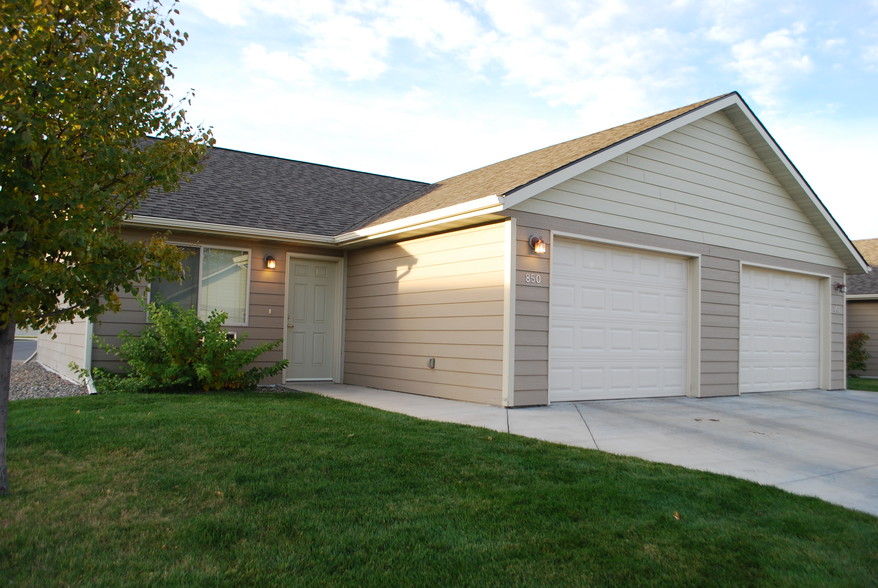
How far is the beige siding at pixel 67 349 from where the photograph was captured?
9125 millimetres

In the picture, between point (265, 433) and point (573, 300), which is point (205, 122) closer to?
point (265, 433)

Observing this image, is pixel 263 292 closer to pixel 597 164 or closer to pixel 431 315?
pixel 431 315

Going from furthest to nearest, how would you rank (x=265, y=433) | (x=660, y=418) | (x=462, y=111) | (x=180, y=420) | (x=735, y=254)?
(x=462, y=111) < (x=735, y=254) < (x=660, y=418) < (x=180, y=420) < (x=265, y=433)

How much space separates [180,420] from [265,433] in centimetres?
100

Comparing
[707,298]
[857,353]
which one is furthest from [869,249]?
[707,298]

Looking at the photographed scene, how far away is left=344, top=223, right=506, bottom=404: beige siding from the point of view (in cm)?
792

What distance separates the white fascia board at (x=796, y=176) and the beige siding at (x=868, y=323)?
6.85 meters

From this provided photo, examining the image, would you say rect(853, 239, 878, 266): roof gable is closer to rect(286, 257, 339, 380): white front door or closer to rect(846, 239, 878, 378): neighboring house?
rect(846, 239, 878, 378): neighboring house

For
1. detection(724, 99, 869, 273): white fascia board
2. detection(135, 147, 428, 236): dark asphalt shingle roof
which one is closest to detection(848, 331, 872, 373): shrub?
detection(724, 99, 869, 273): white fascia board

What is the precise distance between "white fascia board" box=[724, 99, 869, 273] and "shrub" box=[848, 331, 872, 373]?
648 centimetres

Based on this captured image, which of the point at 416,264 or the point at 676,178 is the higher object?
the point at 676,178

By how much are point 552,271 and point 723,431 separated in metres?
2.78

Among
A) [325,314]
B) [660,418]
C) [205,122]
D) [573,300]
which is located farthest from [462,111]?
[205,122]

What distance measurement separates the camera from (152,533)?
130 inches
